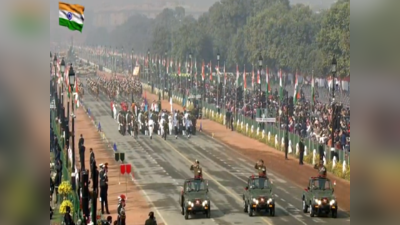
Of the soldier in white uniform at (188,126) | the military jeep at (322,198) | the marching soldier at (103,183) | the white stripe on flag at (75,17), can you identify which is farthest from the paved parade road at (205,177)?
the white stripe on flag at (75,17)

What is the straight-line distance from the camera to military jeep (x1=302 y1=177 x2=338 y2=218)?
1324 inches

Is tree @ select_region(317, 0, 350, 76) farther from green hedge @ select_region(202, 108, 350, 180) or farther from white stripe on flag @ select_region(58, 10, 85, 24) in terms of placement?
white stripe on flag @ select_region(58, 10, 85, 24)

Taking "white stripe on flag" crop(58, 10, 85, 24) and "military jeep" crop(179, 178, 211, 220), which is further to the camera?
"military jeep" crop(179, 178, 211, 220)

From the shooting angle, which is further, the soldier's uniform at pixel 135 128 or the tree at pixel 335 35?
the tree at pixel 335 35

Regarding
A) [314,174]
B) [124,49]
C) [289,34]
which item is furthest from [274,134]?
[124,49]

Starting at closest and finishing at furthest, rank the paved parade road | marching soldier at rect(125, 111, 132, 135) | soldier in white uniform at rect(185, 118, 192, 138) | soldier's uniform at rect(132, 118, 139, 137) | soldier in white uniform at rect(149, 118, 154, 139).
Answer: the paved parade road
soldier in white uniform at rect(149, 118, 154, 139)
soldier's uniform at rect(132, 118, 139, 137)
soldier in white uniform at rect(185, 118, 192, 138)
marching soldier at rect(125, 111, 132, 135)

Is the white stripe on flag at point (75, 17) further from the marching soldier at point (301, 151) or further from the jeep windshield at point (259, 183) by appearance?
the marching soldier at point (301, 151)

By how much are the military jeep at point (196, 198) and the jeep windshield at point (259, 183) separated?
6.07 feet

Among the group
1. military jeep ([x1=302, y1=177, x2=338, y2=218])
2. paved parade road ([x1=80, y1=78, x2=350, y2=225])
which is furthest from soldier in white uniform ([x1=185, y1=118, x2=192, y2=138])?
military jeep ([x1=302, y1=177, x2=338, y2=218])

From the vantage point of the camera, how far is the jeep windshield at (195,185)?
34.2m

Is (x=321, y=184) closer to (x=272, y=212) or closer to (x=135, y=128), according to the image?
(x=272, y=212)

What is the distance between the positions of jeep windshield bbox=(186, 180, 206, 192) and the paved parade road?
4.05 ft

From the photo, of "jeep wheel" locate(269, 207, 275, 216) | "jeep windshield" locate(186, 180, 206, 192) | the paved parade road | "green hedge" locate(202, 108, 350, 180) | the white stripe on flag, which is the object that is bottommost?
the paved parade road
